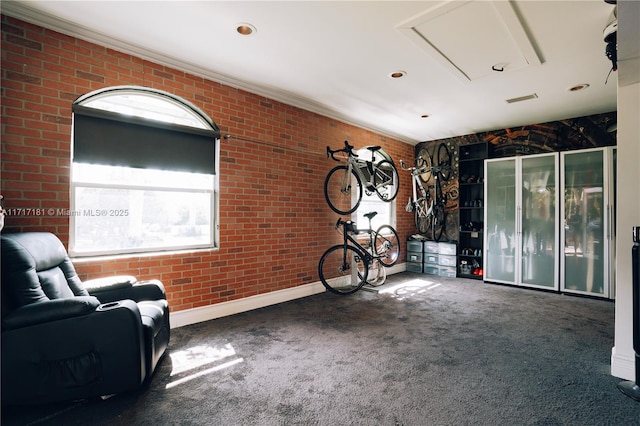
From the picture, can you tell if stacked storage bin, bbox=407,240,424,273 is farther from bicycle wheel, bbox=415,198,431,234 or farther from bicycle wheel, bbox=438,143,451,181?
bicycle wheel, bbox=438,143,451,181

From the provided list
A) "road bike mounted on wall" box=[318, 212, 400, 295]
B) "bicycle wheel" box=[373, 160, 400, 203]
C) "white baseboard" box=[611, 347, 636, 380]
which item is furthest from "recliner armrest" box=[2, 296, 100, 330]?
"bicycle wheel" box=[373, 160, 400, 203]

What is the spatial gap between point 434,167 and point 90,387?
5.77 m

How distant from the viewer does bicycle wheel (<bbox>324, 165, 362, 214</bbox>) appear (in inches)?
185

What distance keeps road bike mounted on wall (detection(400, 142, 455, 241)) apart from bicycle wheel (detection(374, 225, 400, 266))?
663mm

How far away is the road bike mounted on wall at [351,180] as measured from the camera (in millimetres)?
4629

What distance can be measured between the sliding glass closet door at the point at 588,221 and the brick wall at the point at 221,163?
3092 mm

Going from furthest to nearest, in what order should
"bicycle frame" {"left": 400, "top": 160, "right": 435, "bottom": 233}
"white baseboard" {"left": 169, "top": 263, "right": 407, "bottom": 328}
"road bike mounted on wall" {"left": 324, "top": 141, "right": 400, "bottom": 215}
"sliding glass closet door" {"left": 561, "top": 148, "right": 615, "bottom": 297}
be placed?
1. "bicycle frame" {"left": 400, "top": 160, "right": 435, "bottom": 233}
2. "road bike mounted on wall" {"left": 324, "top": 141, "right": 400, "bottom": 215}
3. "sliding glass closet door" {"left": 561, "top": 148, "right": 615, "bottom": 297}
4. "white baseboard" {"left": 169, "top": 263, "right": 407, "bottom": 328}

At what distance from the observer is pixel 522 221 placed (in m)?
5.02

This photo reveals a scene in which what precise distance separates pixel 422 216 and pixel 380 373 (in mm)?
4581

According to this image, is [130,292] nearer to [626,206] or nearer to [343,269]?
[343,269]

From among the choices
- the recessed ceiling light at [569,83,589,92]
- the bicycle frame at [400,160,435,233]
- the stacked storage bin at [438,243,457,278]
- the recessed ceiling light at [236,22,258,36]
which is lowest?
the stacked storage bin at [438,243,457,278]

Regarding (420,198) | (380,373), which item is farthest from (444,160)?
(380,373)

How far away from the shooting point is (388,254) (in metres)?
5.12

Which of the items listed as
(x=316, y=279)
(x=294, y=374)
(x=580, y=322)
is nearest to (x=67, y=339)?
(x=294, y=374)
